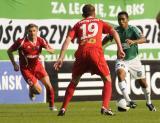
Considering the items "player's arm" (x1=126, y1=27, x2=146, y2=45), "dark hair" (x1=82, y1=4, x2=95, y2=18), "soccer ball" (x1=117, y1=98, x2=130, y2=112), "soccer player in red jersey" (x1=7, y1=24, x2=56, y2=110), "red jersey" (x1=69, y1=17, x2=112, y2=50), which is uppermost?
"dark hair" (x1=82, y1=4, x2=95, y2=18)

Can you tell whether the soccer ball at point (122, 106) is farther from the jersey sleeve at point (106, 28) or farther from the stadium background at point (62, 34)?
the stadium background at point (62, 34)

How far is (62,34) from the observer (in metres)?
24.2

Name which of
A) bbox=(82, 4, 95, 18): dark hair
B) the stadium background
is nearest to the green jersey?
bbox=(82, 4, 95, 18): dark hair

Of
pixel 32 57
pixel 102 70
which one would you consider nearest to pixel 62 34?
pixel 32 57

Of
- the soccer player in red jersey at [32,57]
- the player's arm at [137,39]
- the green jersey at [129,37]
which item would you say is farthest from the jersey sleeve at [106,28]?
the soccer player in red jersey at [32,57]

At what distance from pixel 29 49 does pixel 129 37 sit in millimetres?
2622

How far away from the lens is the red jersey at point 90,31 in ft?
49.6

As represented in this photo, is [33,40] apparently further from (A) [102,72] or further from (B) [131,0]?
(B) [131,0]

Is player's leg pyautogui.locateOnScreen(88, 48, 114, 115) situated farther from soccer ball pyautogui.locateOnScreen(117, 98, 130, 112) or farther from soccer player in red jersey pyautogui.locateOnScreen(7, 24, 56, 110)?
soccer player in red jersey pyautogui.locateOnScreen(7, 24, 56, 110)

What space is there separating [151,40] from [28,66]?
22.6 feet

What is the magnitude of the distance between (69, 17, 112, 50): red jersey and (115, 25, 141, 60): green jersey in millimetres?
2758

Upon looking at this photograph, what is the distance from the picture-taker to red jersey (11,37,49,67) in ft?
62.3

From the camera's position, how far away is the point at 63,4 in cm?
2405

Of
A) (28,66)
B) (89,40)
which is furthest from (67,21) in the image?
(89,40)
